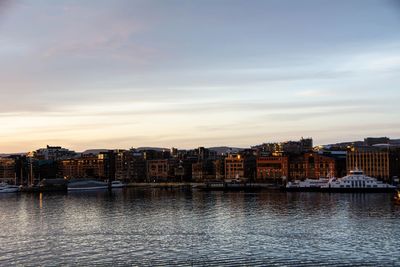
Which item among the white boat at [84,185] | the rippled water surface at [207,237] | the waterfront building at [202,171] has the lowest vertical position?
the rippled water surface at [207,237]

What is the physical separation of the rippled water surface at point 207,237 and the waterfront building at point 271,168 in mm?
41182

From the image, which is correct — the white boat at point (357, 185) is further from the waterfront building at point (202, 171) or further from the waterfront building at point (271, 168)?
the waterfront building at point (202, 171)

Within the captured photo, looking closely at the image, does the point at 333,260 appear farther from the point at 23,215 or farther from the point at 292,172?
the point at 292,172

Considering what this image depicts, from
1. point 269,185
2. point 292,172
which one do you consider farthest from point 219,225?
point 292,172

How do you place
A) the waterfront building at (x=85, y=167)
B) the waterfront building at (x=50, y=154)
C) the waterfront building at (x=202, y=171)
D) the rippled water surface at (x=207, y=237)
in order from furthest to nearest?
the waterfront building at (x=50, y=154) → the waterfront building at (x=85, y=167) → the waterfront building at (x=202, y=171) → the rippled water surface at (x=207, y=237)

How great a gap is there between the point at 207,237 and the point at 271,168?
55513 millimetres

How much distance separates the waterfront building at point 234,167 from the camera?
84.4m

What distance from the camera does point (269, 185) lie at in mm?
70125

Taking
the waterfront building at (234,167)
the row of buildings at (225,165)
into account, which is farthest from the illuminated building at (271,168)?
the waterfront building at (234,167)

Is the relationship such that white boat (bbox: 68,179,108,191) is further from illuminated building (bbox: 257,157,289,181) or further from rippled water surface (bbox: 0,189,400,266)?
rippled water surface (bbox: 0,189,400,266)

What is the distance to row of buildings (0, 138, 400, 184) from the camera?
7150cm

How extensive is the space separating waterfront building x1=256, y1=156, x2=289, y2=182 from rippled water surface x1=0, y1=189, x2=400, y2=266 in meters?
41.2

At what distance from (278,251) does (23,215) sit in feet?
66.1

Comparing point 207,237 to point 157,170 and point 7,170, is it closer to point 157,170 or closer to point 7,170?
point 157,170
